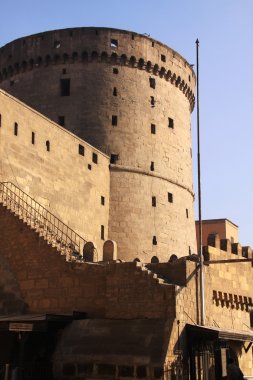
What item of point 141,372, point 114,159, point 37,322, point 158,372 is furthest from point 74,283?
point 114,159

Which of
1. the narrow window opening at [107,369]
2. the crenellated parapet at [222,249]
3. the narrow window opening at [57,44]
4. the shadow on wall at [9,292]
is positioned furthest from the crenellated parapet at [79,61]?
the narrow window opening at [107,369]

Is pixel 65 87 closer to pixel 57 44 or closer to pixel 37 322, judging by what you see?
pixel 57 44

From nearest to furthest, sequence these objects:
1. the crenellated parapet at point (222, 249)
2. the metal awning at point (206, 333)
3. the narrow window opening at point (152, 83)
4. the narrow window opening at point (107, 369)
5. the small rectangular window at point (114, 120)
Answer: the narrow window opening at point (107, 369)
the metal awning at point (206, 333)
the crenellated parapet at point (222, 249)
the small rectangular window at point (114, 120)
the narrow window opening at point (152, 83)

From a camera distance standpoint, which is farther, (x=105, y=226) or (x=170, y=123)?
(x=170, y=123)

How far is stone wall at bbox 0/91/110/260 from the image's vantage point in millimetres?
27094

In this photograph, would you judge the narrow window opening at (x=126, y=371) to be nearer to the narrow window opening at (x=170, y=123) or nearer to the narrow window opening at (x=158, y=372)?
the narrow window opening at (x=158, y=372)

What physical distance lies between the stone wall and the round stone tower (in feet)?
5.27

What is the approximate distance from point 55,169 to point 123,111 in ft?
27.8

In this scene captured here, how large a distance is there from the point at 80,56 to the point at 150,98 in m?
5.22

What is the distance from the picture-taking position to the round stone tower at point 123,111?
117ft

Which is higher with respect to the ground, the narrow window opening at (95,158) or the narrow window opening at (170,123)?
the narrow window opening at (170,123)

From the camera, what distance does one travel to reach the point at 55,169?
29984mm

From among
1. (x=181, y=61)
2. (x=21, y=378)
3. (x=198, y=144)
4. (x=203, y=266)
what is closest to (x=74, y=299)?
(x=21, y=378)

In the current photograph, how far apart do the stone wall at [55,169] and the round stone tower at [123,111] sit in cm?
161
